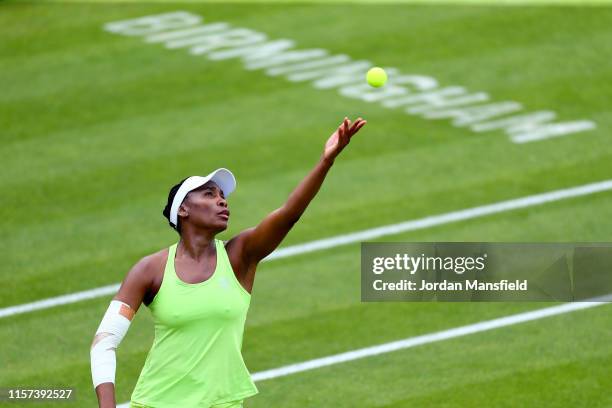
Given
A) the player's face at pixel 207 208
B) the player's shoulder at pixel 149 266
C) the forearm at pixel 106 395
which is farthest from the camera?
the player's face at pixel 207 208

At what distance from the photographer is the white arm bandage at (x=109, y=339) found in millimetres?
7211

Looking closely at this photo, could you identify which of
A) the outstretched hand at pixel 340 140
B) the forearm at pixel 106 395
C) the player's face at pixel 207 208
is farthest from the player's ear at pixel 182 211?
the forearm at pixel 106 395

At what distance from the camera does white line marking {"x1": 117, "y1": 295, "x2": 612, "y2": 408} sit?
10.6 meters

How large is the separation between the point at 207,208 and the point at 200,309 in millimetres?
604

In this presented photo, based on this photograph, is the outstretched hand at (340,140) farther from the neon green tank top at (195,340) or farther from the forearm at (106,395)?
the forearm at (106,395)

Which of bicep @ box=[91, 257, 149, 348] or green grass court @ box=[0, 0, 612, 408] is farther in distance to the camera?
green grass court @ box=[0, 0, 612, 408]

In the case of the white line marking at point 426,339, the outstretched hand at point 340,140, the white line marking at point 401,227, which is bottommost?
the white line marking at point 426,339

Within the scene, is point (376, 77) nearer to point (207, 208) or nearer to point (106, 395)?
point (207, 208)

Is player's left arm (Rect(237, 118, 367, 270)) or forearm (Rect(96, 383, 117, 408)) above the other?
player's left arm (Rect(237, 118, 367, 270))

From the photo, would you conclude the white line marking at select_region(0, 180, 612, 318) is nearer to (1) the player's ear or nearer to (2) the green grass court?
(2) the green grass court

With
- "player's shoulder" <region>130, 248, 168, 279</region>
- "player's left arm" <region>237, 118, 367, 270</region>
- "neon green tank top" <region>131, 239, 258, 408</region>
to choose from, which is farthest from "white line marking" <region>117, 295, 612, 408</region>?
"player's left arm" <region>237, 118, 367, 270</region>

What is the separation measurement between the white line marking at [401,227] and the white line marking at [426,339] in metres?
1.90

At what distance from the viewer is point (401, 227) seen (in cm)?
1310

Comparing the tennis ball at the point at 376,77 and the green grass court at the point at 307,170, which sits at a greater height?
the tennis ball at the point at 376,77
